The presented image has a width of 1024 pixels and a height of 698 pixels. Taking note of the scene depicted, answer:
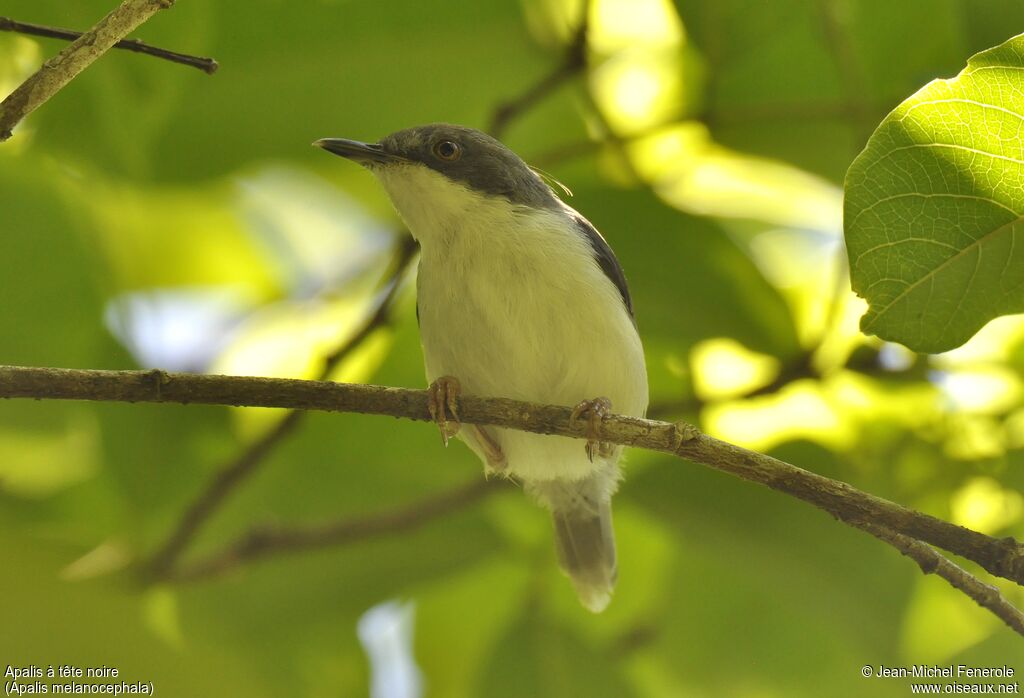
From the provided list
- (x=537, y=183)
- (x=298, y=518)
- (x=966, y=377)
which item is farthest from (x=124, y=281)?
(x=966, y=377)

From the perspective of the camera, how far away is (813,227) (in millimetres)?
4594

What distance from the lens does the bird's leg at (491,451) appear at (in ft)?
13.4

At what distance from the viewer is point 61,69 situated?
2.08 metres

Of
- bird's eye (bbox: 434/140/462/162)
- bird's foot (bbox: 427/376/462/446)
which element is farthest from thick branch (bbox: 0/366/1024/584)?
bird's eye (bbox: 434/140/462/162)

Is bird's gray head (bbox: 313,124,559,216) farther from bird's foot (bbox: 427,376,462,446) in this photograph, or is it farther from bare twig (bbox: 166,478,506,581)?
bare twig (bbox: 166,478,506,581)

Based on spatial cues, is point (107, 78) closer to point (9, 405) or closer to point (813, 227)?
point (9, 405)

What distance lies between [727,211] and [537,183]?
0.82 meters

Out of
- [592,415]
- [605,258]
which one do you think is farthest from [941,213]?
[605,258]

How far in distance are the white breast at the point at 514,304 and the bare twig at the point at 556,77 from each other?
364 millimetres

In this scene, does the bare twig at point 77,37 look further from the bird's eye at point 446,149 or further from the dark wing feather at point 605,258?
the dark wing feather at point 605,258

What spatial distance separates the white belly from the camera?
12.3ft

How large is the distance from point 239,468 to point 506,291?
4.53 ft

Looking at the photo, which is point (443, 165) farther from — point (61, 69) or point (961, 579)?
point (961, 579)

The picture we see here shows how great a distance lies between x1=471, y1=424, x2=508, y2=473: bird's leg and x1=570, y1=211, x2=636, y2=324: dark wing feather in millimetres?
752
